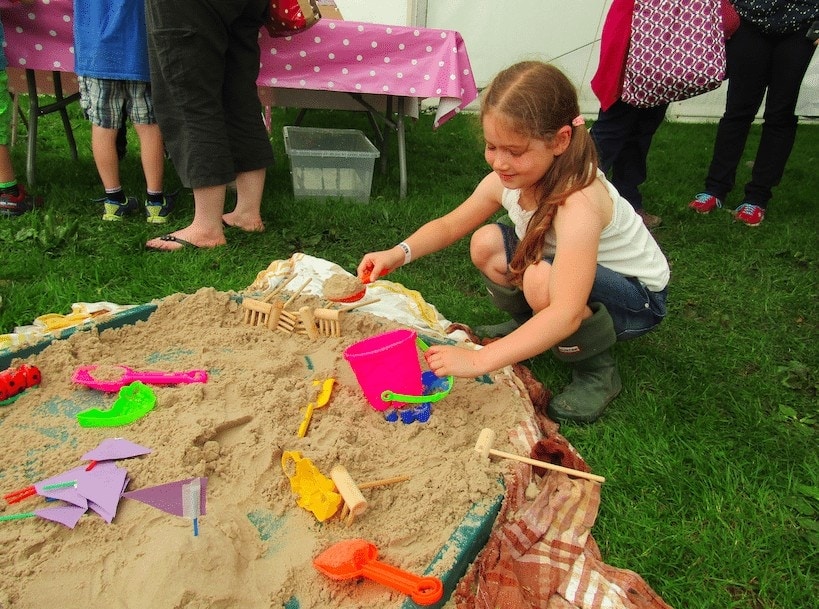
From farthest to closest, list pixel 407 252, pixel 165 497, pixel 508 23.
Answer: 1. pixel 508 23
2. pixel 407 252
3. pixel 165 497

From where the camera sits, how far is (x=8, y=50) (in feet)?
9.49

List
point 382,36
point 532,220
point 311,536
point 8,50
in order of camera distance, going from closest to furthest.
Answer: point 311,536 → point 532,220 → point 8,50 → point 382,36

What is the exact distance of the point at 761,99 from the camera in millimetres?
3580

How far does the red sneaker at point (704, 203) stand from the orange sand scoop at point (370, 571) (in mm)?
3315

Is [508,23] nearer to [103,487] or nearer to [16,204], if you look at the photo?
[16,204]

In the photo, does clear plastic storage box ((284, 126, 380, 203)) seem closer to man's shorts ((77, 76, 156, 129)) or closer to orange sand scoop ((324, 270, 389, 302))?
man's shorts ((77, 76, 156, 129))

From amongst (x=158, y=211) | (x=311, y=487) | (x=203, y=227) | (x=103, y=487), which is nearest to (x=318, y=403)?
(x=311, y=487)

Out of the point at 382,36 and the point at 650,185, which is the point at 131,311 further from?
the point at 650,185

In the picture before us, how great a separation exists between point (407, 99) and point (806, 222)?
8.12ft

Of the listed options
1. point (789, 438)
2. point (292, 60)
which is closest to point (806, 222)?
point (789, 438)

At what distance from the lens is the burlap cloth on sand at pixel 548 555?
1.27 meters

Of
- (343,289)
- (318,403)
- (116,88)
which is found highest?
(116,88)

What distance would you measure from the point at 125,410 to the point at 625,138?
2776mm

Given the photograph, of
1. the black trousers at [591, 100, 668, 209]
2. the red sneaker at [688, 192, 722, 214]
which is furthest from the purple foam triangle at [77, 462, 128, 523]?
the red sneaker at [688, 192, 722, 214]
